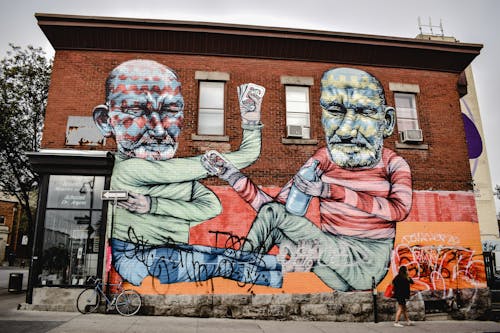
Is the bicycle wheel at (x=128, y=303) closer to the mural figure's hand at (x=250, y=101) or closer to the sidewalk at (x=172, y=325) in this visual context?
the sidewalk at (x=172, y=325)

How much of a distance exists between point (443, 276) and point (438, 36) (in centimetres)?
2342

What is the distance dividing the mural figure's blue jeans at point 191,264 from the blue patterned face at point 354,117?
4.03 meters

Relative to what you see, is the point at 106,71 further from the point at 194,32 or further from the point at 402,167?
the point at 402,167

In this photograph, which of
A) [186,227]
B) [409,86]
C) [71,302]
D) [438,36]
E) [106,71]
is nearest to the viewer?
[71,302]

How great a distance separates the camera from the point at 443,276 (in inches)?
439

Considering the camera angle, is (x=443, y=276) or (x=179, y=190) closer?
(x=179, y=190)

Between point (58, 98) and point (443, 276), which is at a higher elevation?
point (58, 98)

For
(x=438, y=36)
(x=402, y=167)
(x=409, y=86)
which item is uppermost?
(x=438, y=36)

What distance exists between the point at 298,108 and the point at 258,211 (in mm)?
3663

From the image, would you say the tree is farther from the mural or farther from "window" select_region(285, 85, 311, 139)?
"window" select_region(285, 85, 311, 139)

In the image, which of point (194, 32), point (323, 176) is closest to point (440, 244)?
point (323, 176)

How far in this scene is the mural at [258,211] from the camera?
33.3 ft

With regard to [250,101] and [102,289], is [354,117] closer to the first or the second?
[250,101]

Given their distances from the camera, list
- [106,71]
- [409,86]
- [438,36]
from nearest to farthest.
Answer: [106,71] → [409,86] → [438,36]
